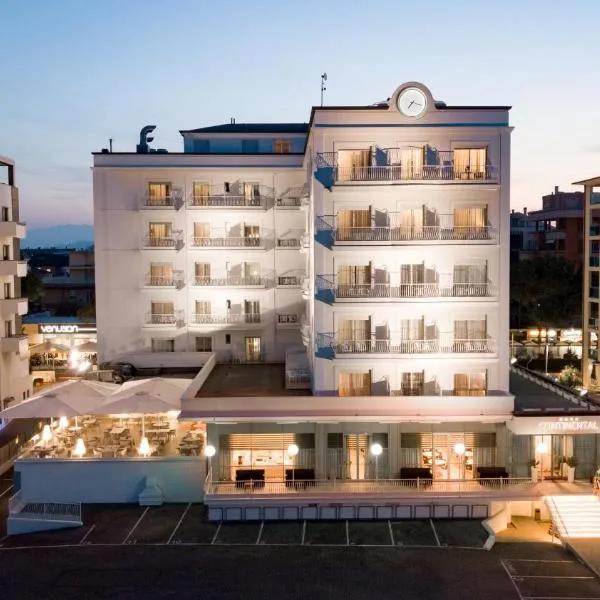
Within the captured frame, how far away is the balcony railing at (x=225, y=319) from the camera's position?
41.4 m

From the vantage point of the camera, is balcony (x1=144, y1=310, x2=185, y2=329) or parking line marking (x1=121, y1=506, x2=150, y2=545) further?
balcony (x1=144, y1=310, x2=185, y2=329)

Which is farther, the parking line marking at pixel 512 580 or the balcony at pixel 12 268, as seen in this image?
the balcony at pixel 12 268

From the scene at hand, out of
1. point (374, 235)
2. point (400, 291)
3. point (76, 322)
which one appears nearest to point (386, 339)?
point (400, 291)

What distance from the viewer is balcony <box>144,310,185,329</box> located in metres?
41.1

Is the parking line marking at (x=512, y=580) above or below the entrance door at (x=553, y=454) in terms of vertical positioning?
below

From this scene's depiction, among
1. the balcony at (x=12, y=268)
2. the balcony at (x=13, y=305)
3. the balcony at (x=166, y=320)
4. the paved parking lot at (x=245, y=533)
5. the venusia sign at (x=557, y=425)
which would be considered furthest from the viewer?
the balcony at (x=13, y=305)

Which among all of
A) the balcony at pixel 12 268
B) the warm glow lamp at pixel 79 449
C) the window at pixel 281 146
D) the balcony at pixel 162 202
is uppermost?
the window at pixel 281 146

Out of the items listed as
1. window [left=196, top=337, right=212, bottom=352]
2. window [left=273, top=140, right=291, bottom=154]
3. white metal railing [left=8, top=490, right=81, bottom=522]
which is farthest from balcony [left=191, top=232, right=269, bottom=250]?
white metal railing [left=8, top=490, right=81, bottom=522]

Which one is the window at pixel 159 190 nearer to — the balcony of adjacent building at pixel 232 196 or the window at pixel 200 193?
the balcony of adjacent building at pixel 232 196

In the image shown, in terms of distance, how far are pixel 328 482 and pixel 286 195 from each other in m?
19.6

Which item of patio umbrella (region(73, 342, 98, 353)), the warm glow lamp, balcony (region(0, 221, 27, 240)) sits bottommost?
the warm glow lamp

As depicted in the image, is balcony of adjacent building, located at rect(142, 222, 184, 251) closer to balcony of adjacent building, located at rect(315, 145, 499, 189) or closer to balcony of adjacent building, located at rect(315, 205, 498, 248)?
balcony of adjacent building, located at rect(315, 205, 498, 248)

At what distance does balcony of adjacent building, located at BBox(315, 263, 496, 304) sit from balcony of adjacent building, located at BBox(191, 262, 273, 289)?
37.1 feet

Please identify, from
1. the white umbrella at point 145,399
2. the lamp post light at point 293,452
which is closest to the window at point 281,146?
the white umbrella at point 145,399
